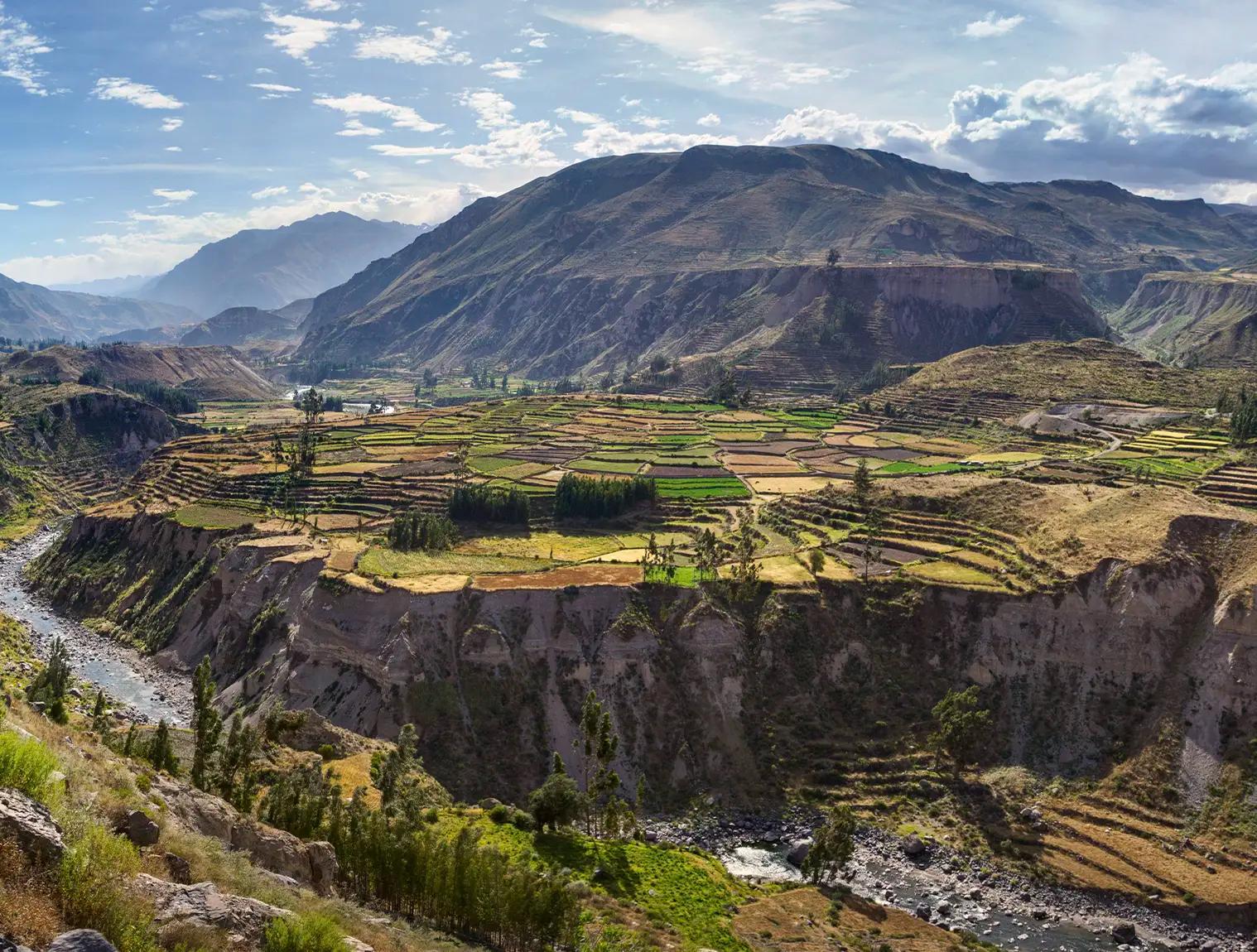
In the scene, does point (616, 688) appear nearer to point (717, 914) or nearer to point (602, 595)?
point (602, 595)

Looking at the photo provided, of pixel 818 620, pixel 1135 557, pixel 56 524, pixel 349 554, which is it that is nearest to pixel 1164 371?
pixel 1135 557

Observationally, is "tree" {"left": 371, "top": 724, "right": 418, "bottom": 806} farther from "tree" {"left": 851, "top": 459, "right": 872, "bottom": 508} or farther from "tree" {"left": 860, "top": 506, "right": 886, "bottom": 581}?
"tree" {"left": 851, "top": 459, "right": 872, "bottom": 508}

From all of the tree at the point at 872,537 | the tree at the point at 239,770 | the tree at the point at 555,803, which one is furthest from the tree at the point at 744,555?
the tree at the point at 239,770

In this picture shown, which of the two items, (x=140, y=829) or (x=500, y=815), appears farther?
(x=500, y=815)

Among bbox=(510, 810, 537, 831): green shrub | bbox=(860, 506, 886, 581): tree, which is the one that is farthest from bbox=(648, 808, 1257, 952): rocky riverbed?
bbox=(860, 506, 886, 581): tree

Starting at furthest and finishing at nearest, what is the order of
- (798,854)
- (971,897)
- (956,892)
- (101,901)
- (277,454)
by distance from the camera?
(277,454)
(798,854)
(956,892)
(971,897)
(101,901)

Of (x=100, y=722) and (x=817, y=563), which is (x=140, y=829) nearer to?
(x=100, y=722)

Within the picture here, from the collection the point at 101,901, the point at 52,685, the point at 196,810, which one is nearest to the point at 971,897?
the point at 196,810
